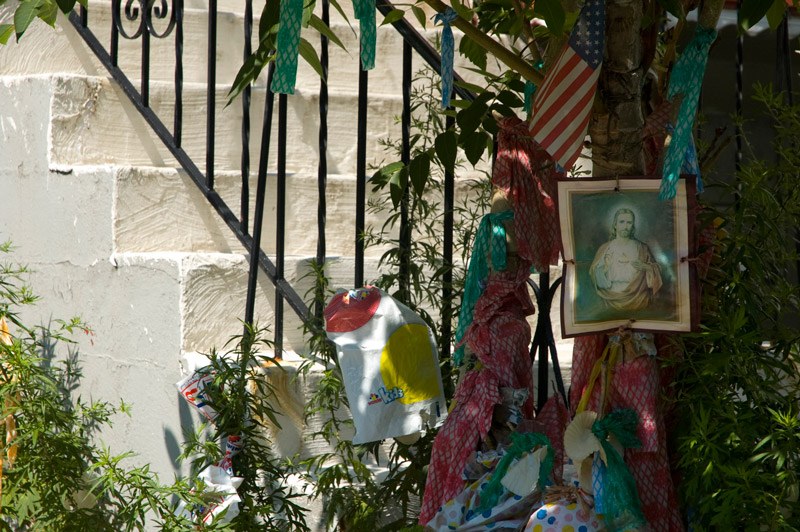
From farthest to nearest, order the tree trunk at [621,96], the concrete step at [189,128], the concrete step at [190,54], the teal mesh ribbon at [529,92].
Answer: the concrete step at [190,54] < the concrete step at [189,128] < the teal mesh ribbon at [529,92] < the tree trunk at [621,96]

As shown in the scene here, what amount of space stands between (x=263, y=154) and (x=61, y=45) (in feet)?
3.91

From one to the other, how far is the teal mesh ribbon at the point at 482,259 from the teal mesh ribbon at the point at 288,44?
0.50 m

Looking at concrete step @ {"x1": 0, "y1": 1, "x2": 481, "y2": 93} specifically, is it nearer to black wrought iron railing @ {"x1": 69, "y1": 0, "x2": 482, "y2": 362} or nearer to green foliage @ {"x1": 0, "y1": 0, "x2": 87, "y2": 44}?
black wrought iron railing @ {"x1": 69, "y1": 0, "x2": 482, "y2": 362}

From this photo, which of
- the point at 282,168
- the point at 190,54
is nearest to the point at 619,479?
the point at 282,168

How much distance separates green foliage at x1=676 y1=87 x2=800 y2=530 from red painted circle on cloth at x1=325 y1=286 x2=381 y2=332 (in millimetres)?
731

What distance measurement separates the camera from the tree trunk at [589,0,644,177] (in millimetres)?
1669

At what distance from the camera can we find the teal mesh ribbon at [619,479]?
1.58 m

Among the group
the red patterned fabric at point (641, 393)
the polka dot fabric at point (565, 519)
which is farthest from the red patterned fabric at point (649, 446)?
the polka dot fabric at point (565, 519)

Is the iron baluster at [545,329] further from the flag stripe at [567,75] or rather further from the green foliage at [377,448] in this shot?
the flag stripe at [567,75]

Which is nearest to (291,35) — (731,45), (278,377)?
(278,377)

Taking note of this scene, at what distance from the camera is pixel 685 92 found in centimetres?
162

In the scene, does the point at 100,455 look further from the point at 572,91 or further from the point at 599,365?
the point at 572,91

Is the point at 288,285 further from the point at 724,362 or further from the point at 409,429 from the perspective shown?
the point at 724,362

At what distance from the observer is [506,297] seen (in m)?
1.89
